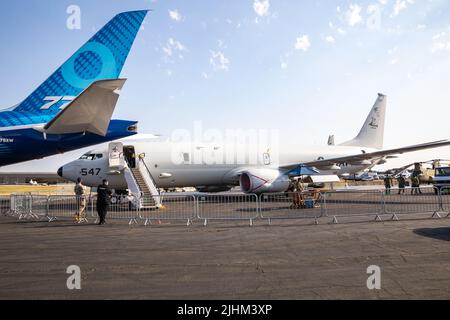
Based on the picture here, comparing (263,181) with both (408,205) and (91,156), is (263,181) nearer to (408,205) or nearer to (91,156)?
(408,205)

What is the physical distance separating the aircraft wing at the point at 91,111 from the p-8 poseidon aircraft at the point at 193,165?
5.35 metres

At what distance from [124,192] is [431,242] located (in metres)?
17.8

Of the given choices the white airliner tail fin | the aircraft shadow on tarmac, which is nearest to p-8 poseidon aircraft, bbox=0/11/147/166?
the aircraft shadow on tarmac

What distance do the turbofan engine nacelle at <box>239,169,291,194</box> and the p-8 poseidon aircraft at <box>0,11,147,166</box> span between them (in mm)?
7968

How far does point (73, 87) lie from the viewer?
47.9ft

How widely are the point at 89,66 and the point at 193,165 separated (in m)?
8.96

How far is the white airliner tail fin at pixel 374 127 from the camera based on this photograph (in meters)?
32.0

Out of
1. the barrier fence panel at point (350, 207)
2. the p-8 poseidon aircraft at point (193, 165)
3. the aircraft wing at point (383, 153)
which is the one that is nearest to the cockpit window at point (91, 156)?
the p-8 poseidon aircraft at point (193, 165)

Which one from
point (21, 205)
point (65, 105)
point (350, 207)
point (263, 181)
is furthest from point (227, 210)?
point (21, 205)

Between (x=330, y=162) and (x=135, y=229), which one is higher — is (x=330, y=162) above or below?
above

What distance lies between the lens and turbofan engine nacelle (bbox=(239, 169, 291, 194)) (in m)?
19.9
